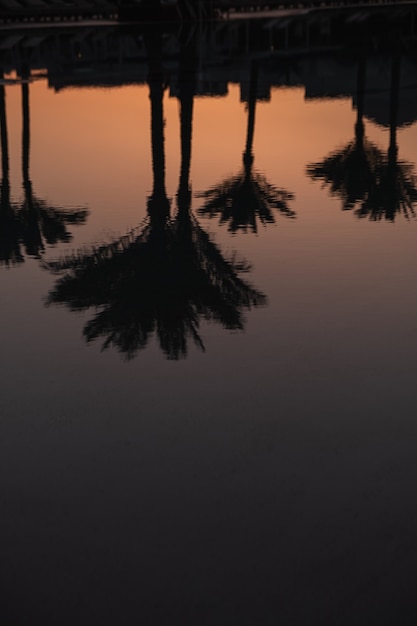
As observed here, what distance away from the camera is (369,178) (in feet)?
68.0

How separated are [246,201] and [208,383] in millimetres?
9031

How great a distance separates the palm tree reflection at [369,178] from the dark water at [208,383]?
0.08 meters

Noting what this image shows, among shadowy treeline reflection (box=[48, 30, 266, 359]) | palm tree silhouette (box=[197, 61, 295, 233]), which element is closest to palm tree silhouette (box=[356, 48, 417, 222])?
palm tree silhouette (box=[197, 61, 295, 233])

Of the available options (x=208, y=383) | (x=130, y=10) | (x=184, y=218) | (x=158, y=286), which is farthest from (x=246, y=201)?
(x=130, y=10)

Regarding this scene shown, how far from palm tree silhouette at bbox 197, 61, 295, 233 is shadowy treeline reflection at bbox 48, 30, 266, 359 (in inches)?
18.4

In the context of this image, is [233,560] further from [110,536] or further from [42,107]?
[42,107]

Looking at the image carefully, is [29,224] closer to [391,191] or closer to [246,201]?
[246,201]

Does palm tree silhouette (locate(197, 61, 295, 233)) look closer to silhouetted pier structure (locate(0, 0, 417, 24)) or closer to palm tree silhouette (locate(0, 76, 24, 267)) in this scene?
Answer: palm tree silhouette (locate(0, 76, 24, 267))

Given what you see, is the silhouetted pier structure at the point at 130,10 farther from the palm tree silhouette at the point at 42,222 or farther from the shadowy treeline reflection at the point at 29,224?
the palm tree silhouette at the point at 42,222

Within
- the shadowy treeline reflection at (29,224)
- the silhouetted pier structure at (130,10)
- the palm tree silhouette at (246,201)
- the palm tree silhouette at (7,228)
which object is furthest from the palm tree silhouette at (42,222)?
the silhouetted pier structure at (130,10)

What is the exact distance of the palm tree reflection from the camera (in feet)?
58.5

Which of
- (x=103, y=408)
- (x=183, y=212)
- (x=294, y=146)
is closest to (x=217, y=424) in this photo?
(x=103, y=408)

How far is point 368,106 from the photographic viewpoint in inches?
1190

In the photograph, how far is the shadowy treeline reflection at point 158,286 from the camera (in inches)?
451
